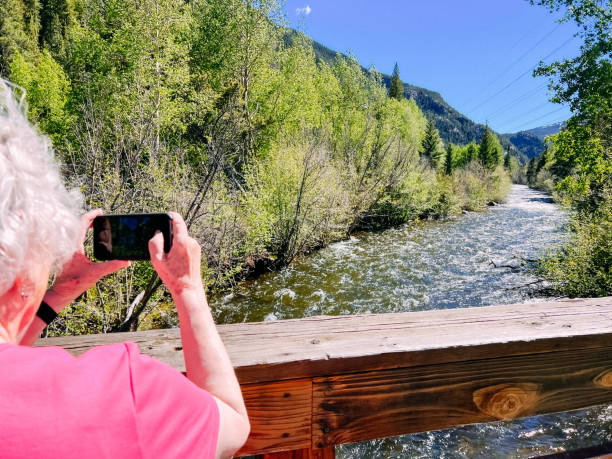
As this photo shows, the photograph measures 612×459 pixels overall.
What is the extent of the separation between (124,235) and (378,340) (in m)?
0.74

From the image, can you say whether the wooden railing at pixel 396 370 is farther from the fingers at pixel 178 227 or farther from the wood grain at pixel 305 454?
the fingers at pixel 178 227

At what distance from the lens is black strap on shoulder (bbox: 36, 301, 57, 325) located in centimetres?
93

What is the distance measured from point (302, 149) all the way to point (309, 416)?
1387cm

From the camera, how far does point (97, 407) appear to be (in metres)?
0.51

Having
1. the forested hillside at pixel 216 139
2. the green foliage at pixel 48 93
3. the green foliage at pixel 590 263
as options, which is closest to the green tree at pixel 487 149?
the forested hillside at pixel 216 139

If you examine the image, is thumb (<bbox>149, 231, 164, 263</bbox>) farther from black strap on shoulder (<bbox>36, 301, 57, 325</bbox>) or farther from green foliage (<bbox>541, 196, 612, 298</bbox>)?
green foliage (<bbox>541, 196, 612, 298</bbox>)

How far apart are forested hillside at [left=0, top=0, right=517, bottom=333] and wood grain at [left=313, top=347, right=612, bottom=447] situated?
550cm

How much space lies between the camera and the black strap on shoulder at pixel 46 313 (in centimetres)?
93

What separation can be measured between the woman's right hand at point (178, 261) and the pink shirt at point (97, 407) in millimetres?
219

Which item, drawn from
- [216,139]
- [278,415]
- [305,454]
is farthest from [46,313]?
[216,139]

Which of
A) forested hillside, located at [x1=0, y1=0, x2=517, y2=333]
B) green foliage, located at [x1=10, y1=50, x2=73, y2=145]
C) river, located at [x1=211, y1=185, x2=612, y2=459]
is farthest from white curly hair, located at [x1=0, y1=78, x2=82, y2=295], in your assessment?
green foliage, located at [x1=10, y1=50, x2=73, y2=145]

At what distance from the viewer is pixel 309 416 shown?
96cm

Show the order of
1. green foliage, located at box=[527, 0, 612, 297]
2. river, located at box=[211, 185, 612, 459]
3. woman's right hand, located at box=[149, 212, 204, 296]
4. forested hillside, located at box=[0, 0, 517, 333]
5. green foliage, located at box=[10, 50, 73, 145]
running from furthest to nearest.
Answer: green foliage, located at box=[10, 50, 73, 145] < green foliage, located at box=[527, 0, 612, 297] < forested hillside, located at box=[0, 0, 517, 333] < river, located at box=[211, 185, 612, 459] < woman's right hand, located at box=[149, 212, 204, 296]

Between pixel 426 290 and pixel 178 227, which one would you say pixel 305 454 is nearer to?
pixel 178 227
